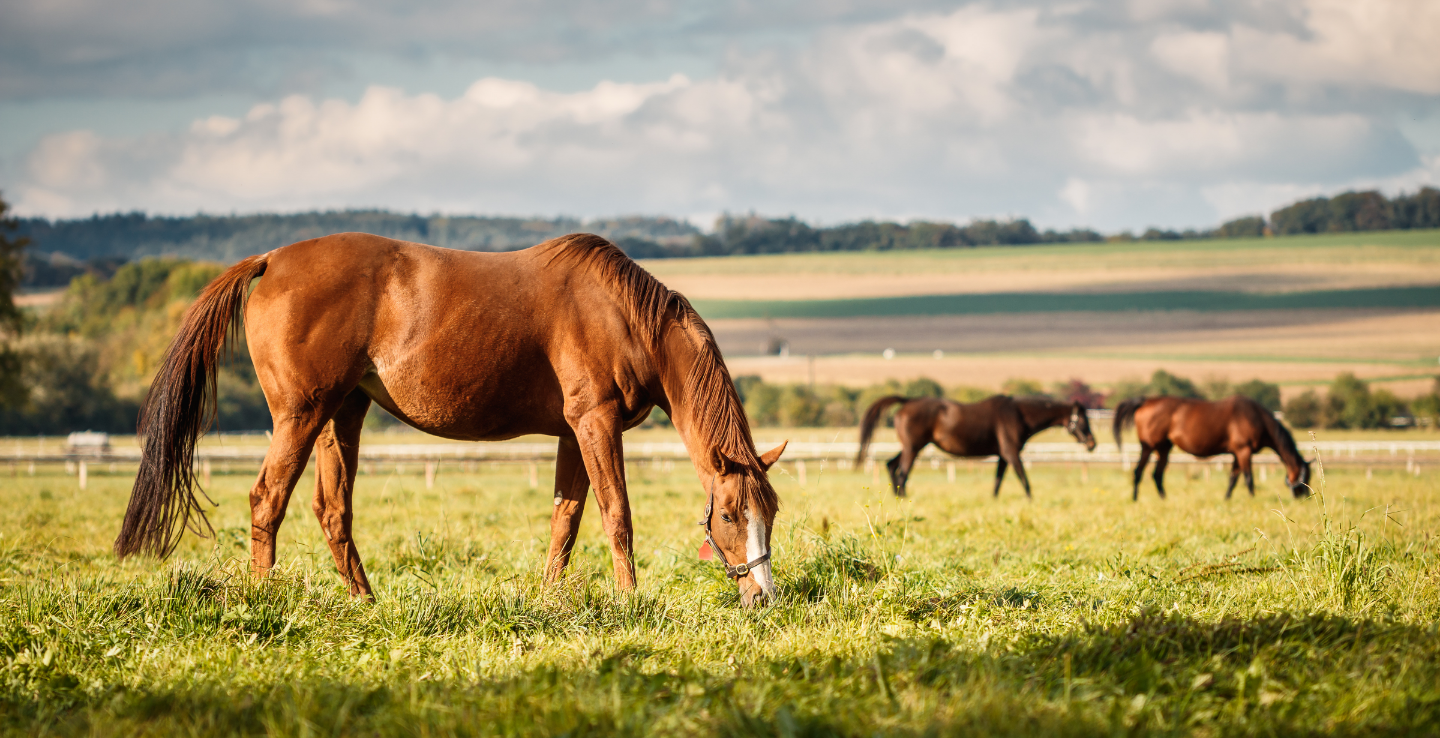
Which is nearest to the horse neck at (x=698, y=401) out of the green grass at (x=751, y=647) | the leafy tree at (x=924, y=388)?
the green grass at (x=751, y=647)

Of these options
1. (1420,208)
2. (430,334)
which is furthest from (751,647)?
(1420,208)

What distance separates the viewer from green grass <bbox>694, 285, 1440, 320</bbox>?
72.7 m

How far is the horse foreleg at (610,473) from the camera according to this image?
5.72 metres

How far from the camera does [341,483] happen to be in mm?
6195

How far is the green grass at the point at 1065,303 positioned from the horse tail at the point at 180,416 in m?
69.9

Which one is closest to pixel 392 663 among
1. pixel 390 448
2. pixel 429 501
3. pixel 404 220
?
pixel 429 501

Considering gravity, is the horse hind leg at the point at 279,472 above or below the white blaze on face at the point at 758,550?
above

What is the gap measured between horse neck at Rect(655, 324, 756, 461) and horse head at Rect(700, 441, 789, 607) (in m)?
0.13

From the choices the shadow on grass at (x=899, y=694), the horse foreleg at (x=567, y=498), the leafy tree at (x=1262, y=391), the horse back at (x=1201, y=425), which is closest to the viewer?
the shadow on grass at (x=899, y=694)

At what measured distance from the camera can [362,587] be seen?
5.95m

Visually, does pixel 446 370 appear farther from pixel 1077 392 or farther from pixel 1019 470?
pixel 1077 392

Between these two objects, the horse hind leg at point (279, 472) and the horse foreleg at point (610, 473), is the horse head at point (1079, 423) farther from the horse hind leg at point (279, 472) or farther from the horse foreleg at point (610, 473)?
the horse hind leg at point (279, 472)

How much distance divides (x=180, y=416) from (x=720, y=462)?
338 centimetres

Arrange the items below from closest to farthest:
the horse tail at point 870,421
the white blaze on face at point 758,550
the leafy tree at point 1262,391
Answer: the white blaze on face at point 758,550, the horse tail at point 870,421, the leafy tree at point 1262,391
